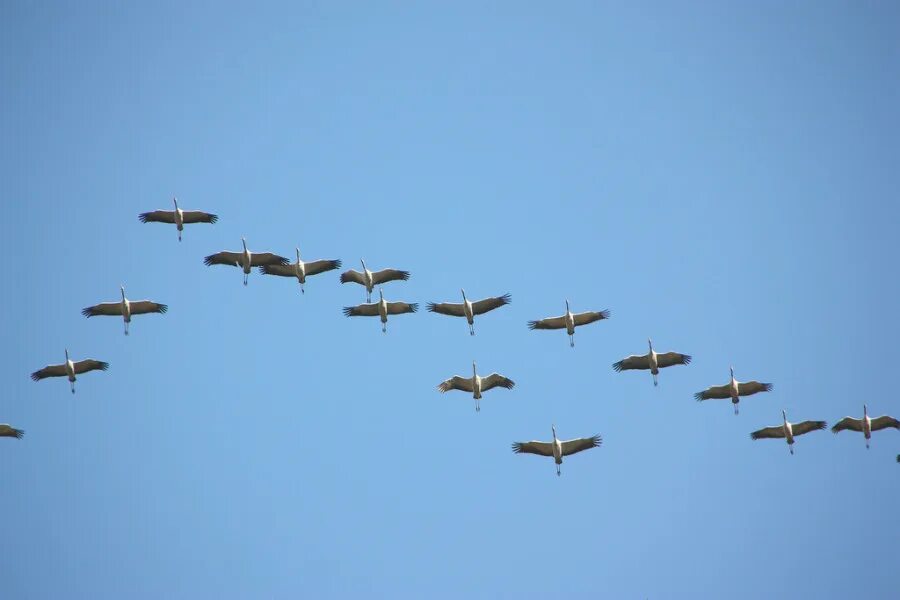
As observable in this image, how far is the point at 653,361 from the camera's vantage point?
238 feet

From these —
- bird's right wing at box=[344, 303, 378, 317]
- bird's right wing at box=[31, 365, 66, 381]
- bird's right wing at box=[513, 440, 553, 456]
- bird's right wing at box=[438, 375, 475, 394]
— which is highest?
bird's right wing at box=[344, 303, 378, 317]

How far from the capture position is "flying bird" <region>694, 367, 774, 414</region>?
7388 cm

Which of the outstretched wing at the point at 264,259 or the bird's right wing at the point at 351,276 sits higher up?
the outstretched wing at the point at 264,259

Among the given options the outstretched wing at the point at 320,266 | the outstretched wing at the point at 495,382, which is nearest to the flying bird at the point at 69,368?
the outstretched wing at the point at 320,266

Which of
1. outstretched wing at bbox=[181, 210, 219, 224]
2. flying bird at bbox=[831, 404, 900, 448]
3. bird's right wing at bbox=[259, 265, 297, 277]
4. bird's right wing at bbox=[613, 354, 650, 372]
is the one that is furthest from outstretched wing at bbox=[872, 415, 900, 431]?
outstretched wing at bbox=[181, 210, 219, 224]

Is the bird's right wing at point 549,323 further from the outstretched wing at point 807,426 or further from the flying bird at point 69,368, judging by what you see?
the flying bird at point 69,368

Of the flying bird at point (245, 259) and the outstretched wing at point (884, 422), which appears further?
the outstretched wing at point (884, 422)

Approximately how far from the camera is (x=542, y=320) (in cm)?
7238

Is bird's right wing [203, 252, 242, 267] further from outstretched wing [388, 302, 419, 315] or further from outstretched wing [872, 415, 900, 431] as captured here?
outstretched wing [872, 415, 900, 431]

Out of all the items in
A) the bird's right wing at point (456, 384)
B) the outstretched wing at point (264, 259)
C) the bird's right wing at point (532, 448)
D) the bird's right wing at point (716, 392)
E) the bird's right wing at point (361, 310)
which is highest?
the outstretched wing at point (264, 259)

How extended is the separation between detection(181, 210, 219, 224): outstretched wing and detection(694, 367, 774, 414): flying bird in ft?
84.2

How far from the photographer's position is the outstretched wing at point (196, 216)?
7138 cm

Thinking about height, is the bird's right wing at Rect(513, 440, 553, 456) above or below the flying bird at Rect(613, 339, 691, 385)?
below

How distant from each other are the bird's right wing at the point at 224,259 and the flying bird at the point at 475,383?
37.4ft
